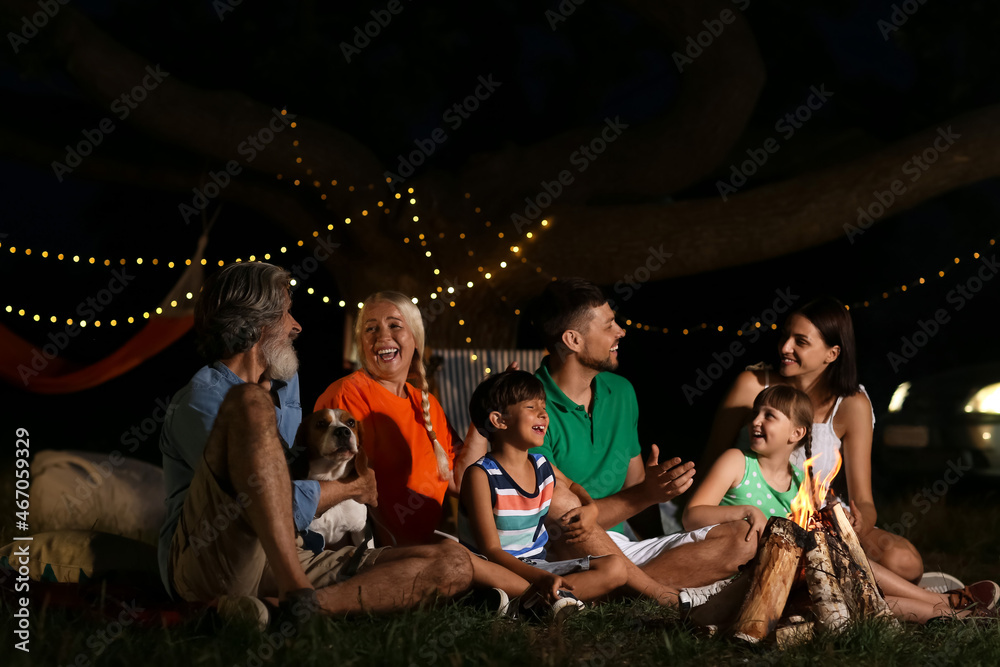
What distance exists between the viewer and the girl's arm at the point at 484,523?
3102 millimetres

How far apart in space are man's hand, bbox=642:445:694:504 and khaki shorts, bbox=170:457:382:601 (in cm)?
116

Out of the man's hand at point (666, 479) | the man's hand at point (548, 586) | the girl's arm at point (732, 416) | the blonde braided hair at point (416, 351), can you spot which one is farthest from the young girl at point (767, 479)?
the blonde braided hair at point (416, 351)

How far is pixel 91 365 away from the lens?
5984 mm

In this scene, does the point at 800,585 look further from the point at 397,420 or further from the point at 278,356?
the point at 278,356

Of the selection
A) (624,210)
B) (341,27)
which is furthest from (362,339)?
(341,27)

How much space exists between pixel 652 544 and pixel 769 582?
3.16 ft

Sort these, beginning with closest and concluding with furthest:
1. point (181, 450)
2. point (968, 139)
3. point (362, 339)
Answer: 1. point (181, 450)
2. point (362, 339)
3. point (968, 139)

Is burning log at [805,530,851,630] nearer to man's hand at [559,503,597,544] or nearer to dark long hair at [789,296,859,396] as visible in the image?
man's hand at [559,503,597,544]

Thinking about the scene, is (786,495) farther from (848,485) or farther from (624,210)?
(624,210)

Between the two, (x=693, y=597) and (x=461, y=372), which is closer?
(x=693, y=597)

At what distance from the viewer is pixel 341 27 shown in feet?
24.3

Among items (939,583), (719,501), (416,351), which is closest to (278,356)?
(416,351)

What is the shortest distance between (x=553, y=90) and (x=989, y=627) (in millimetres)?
6080

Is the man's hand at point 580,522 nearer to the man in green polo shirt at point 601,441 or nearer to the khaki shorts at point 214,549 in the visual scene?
the man in green polo shirt at point 601,441
